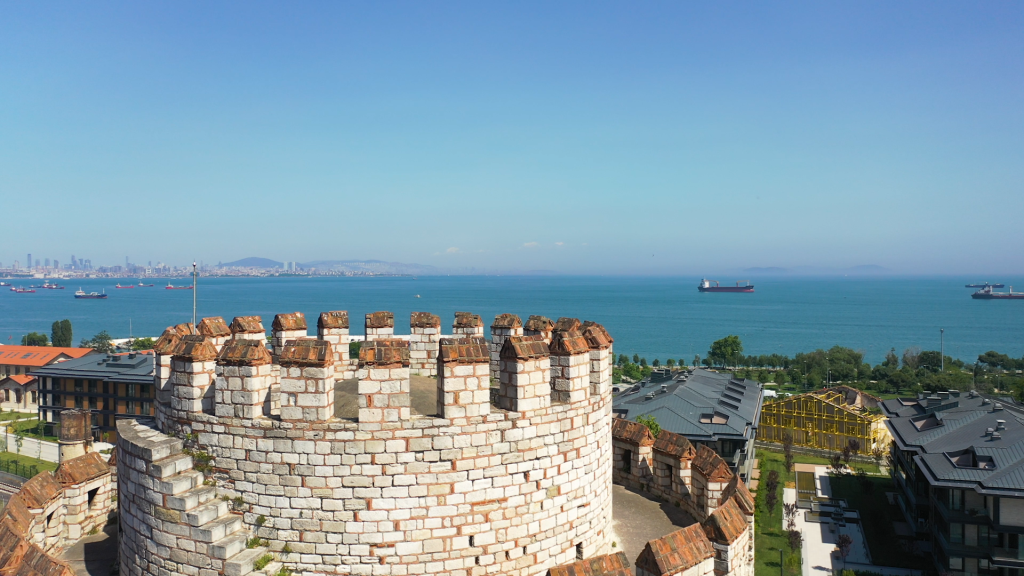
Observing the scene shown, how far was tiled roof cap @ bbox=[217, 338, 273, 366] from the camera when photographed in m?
8.01

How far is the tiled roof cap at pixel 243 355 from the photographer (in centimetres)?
801

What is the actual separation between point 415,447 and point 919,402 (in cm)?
5627

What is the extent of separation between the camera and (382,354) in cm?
784

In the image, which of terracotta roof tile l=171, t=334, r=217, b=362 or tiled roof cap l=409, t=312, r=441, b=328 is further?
tiled roof cap l=409, t=312, r=441, b=328

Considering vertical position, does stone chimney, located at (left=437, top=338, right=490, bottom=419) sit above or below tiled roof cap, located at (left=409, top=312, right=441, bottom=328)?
below

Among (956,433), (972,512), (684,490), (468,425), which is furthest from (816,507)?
(468,425)

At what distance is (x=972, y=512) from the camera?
3234 cm

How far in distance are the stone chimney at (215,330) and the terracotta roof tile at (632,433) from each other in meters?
8.29

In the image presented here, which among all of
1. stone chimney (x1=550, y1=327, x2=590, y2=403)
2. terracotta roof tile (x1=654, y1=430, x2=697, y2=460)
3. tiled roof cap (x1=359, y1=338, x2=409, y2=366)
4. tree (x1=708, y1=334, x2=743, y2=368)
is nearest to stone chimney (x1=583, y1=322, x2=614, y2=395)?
stone chimney (x1=550, y1=327, x2=590, y2=403)

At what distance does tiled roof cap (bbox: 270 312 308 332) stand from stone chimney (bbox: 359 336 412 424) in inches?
158

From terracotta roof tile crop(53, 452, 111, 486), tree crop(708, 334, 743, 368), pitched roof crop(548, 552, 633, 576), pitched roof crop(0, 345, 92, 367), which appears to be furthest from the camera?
tree crop(708, 334, 743, 368)

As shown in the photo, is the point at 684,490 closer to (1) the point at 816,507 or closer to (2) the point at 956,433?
(2) the point at 956,433

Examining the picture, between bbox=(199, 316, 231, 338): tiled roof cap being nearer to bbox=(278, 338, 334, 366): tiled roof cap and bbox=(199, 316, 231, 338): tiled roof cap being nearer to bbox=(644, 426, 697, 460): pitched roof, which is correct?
bbox=(278, 338, 334, 366): tiled roof cap

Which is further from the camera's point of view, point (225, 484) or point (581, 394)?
point (581, 394)
